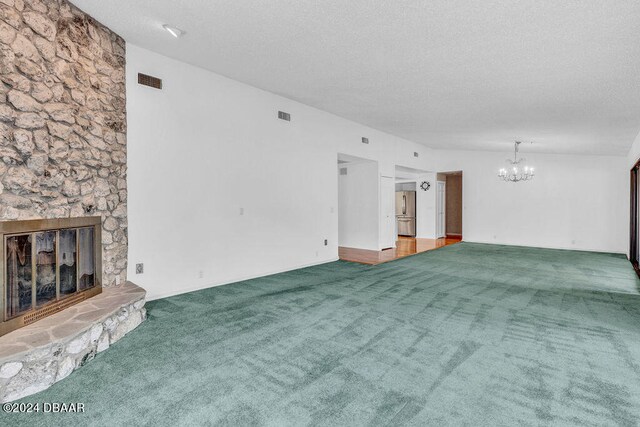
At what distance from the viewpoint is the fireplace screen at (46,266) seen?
2.57m

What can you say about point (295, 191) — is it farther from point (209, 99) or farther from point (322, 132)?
point (209, 99)

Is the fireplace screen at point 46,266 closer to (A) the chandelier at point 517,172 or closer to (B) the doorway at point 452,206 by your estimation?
(A) the chandelier at point 517,172

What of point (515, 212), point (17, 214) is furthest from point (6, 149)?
point (515, 212)

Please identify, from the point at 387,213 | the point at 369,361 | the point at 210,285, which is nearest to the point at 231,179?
the point at 210,285

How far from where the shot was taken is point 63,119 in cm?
314

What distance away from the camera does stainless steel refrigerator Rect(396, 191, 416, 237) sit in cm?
1200

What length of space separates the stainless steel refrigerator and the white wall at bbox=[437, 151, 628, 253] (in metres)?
1.57

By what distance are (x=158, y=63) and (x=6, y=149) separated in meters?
2.21

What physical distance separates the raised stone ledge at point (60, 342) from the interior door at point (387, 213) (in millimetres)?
6410

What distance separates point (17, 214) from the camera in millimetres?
2697

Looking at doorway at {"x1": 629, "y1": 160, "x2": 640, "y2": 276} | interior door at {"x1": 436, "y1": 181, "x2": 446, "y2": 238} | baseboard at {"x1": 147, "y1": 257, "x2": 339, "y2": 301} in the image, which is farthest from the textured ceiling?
interior door at {"x1": 436, "y1": 181, "x2": 446, "y2": 238}

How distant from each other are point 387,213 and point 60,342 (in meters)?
7.59

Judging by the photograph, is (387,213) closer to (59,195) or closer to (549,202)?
(549,202)

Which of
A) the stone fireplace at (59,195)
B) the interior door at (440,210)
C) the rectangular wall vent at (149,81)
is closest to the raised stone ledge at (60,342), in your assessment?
the stone fireplace at (59,195)
